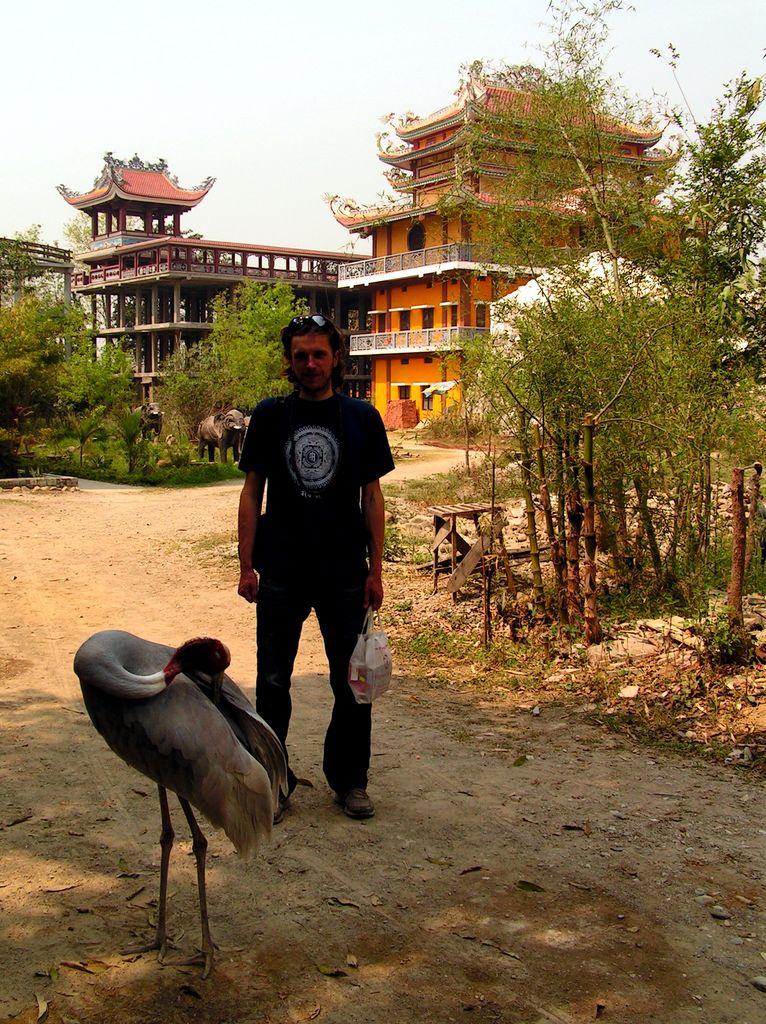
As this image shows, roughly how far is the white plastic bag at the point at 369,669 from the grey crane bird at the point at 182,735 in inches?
27.9

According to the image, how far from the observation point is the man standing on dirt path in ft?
11.3

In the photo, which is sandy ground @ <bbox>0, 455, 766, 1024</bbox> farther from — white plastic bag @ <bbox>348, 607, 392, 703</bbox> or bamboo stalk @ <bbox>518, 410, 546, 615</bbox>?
bamboo stalk @ <bbox>518, 410, 546, 615</bbox>

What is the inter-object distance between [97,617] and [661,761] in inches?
164

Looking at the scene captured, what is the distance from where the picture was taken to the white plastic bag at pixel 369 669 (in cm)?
337

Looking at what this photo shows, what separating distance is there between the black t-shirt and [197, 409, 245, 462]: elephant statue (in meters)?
14.8

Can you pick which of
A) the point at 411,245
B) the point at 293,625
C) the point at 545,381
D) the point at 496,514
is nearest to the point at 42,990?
the point at 293,625

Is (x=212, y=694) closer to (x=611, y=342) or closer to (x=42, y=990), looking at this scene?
(x=42, y=990)

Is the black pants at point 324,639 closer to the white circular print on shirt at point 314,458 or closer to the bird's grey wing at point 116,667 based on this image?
the white circular print on shirt at point 314,458

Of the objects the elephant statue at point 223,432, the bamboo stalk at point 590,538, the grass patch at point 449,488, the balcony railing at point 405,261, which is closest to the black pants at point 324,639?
the bamboo stalk at point 590,538

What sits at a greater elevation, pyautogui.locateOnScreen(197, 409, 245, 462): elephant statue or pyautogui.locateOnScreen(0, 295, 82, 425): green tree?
pyautogui.locateOnScreen(0, 295, 82, 425): green tree

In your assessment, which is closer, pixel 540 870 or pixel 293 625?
pixel 540 870

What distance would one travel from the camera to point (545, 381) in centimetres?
555

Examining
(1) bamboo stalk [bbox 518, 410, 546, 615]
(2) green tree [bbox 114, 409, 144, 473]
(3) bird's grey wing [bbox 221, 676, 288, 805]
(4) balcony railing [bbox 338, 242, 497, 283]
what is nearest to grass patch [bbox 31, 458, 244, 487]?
(2) green tree [bbox 114, 409, 144, 473]

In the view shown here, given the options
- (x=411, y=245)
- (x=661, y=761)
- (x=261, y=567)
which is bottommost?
(x=661, y=761)
